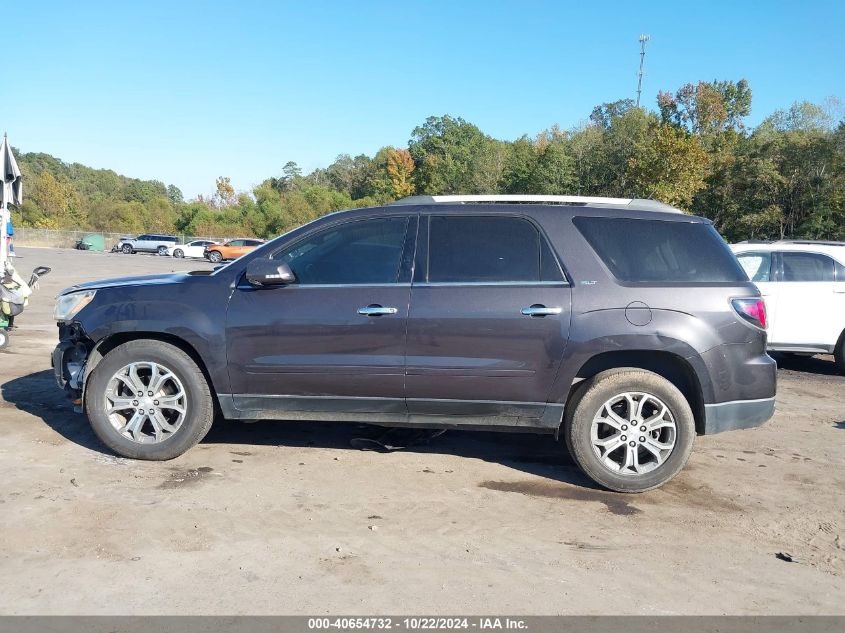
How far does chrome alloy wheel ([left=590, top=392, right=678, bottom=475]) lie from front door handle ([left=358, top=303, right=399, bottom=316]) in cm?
157

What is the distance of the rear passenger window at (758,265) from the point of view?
9414 mm

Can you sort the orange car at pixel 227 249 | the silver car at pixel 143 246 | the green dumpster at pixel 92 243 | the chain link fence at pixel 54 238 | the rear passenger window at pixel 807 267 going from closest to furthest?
the rear passenger window at pixel 807 267 → the orange car at pixel 227 249 → the silver car at pixel 143 246 → the green dumpster at pixel 92 243 → the chain link fence at pixel 54 238

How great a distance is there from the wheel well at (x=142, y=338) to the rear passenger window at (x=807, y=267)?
784cm

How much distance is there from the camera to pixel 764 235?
36406 millimetres

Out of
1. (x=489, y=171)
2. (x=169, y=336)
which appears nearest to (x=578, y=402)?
(x=169, y=336)

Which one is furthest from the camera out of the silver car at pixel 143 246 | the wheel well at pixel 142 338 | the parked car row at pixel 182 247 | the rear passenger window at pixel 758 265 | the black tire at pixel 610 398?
the silver car at pixel 143 246

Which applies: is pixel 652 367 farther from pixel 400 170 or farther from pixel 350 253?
pixel 400 170

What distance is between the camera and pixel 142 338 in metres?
5.04

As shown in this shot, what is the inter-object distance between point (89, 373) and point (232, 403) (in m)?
1.11

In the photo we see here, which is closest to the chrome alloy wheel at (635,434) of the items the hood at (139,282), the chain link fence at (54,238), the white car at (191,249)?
the hood at (139,282)

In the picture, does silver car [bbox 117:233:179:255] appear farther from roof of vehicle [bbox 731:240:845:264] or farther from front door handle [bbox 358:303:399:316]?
front door handle [bbox 358:303:399:316]

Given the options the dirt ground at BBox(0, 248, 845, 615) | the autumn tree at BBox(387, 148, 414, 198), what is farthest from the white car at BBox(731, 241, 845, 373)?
the autumn tree at BBox(387, 148, 414, 198)

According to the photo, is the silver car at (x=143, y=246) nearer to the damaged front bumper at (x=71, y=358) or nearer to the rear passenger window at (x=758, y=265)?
the rear passenger window at (x=758, y=265)
